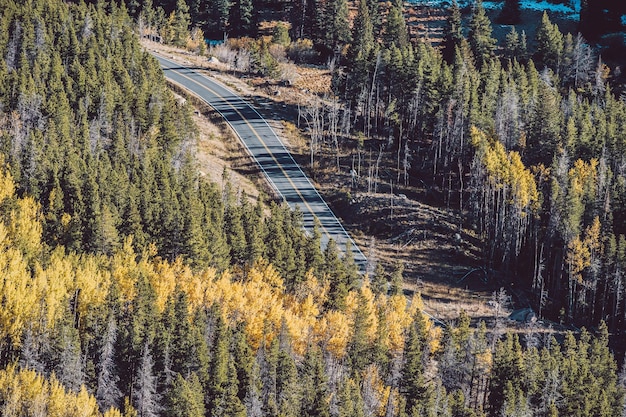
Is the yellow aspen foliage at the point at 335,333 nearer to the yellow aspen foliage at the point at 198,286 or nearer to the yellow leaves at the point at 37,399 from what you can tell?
the yellow aspen foliage at the point at 198,286

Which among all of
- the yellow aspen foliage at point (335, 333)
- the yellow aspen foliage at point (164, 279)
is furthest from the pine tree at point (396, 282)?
the yellow aspen foliage at point (164, 279)

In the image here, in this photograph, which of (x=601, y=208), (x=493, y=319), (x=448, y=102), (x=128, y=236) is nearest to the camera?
(x=128, y=236)

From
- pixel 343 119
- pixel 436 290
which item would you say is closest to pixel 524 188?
pixel 436 290

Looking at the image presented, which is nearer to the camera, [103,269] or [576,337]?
[103,269]

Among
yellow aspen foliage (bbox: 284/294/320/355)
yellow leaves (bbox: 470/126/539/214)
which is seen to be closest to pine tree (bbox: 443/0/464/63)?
yellow leaves (bbox: 470/126/539/214)

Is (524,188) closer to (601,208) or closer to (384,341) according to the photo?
(601,208)

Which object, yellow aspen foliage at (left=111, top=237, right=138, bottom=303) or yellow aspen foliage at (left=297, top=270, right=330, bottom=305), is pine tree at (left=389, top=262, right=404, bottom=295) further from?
yellow aspen foliage at (left=111, top=237, right=138, bottom=303)

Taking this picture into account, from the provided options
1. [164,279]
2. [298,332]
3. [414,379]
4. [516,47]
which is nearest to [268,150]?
[164,279]
